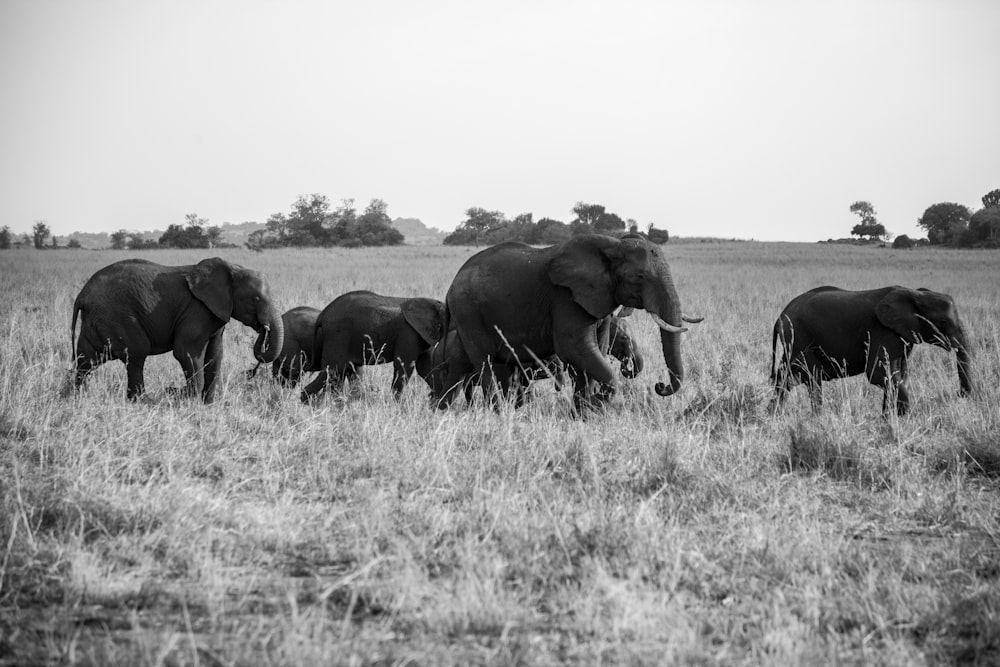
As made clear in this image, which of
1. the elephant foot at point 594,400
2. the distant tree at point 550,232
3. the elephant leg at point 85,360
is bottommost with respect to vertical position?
the elephant foot at point 594,400

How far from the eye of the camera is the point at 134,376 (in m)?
8.96

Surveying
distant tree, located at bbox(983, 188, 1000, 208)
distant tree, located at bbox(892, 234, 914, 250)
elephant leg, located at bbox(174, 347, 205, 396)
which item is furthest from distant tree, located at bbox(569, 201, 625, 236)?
elephant leg, located at bbox(174, 347, 205, 396)

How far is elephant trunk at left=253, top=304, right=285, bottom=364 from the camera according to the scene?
30.4 ft

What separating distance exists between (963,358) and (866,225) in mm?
81442

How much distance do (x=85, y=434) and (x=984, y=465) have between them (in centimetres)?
593

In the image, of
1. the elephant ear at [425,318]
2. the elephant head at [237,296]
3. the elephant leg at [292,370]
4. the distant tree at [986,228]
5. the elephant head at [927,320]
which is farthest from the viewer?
the distant tree at [986,228]

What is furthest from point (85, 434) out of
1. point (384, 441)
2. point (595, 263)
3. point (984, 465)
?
point (984, 465)

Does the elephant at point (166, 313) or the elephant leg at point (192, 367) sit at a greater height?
the elephant at point (166, 313)

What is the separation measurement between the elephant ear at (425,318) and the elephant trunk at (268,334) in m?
1.56

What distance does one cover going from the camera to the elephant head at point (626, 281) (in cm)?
793

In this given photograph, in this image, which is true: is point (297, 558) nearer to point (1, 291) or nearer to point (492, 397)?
point (492, 397)

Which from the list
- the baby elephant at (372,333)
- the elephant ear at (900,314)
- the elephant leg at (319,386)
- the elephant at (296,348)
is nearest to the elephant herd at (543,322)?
the elephant ear at (900,314)

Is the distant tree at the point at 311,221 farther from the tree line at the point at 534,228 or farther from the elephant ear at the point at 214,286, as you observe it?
the elephant ear at the point at 214,286

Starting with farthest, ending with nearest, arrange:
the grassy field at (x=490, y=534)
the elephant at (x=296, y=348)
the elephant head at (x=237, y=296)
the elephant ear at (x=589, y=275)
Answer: the elephant at (x=296, y=348) → the elephant head at (x=237, y=296) → the elephant ear at (x=589, y=275) → the grassy field at (x=490, y=534)
